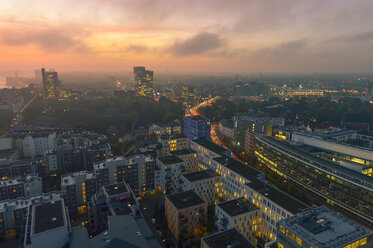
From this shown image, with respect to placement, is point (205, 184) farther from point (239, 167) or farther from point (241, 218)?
point (241, 218)

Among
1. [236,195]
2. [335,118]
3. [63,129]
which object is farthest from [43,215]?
[335,118]

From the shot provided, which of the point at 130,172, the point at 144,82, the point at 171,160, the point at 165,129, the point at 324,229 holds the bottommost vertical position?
the point at 130,172

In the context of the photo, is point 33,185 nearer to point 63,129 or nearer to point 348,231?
point 63,129

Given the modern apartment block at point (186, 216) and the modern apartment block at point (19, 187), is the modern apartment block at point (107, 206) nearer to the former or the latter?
the modern apartment block at point (186, 216)

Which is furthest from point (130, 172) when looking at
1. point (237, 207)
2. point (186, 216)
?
point (237, 207)

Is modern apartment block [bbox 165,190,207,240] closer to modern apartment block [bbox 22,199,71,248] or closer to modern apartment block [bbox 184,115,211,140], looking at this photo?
modern apartment block [bbox 22,199,71,248]

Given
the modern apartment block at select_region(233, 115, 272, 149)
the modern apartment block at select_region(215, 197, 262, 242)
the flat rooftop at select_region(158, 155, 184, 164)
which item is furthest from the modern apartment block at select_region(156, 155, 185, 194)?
the modern apartment block at select_region(233, 115, 272, 149)
